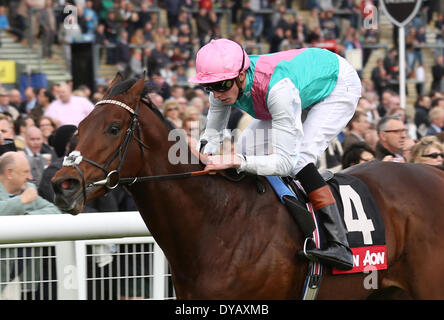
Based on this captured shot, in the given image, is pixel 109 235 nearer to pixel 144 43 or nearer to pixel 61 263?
pixel 61 263

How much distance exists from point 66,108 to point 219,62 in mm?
6330

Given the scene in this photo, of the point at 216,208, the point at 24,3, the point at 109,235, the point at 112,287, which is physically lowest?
the point at 112,287

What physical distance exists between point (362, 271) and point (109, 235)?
56.5 inches

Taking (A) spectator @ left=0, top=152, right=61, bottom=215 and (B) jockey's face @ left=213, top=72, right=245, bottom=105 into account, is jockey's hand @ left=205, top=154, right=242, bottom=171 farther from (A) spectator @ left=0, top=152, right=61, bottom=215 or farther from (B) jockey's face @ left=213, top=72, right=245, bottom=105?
(A) spectator @ left=0, top=152, right=61, bottom=215

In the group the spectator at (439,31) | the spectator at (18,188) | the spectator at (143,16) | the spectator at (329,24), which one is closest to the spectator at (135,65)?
the spectator at (143,16)

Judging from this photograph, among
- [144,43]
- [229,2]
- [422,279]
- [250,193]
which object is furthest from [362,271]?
[229,2]

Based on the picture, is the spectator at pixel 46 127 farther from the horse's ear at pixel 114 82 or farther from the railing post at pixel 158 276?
the horse's ear at pixel 114 82

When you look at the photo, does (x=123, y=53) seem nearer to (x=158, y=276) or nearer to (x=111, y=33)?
(x=111, y=33)

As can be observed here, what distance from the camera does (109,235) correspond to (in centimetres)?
446

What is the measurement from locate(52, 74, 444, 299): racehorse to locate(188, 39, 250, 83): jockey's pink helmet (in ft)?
0.99

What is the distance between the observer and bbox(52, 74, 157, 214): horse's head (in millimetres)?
3355

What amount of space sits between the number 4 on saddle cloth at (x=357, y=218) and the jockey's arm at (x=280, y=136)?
251 millimetres

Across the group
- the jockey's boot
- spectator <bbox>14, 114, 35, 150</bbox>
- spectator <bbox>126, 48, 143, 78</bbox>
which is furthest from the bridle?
spectator <bbox>126, 48, 143, 78</bbox>

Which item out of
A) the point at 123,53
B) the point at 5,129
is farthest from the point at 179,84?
the point at 5,129
